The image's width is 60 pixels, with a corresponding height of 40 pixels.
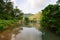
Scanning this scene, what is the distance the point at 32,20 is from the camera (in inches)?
2943

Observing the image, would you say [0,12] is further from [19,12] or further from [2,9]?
[19,12]

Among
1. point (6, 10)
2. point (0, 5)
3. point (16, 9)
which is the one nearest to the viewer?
point (0, 5)

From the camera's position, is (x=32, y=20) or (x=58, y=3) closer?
(x=58, y=3)

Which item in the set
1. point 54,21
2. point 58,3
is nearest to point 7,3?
point 58,3

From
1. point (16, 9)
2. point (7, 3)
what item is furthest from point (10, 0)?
point (16, 9)

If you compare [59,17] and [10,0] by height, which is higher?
[10,0]

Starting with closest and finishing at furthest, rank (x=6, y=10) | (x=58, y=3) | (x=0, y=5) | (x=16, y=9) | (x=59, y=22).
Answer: (x=59, y=22) < (x=58, y=3) < (x=0, y=5) < (x=6, y=10) < (x=16, y=9)

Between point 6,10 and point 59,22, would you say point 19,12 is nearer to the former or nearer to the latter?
point 6,10

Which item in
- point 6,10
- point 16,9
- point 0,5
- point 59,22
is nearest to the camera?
point 59,22

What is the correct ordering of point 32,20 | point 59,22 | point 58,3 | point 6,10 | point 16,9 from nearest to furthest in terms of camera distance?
1. point 59,22
2. point 58,3
3. point 6,10
4. point 16,9
5. point 32,20

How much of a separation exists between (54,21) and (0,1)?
75.6ft

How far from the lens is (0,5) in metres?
37.5

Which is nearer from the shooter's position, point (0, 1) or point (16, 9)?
point (0, 1)

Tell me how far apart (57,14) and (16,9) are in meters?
34.0
